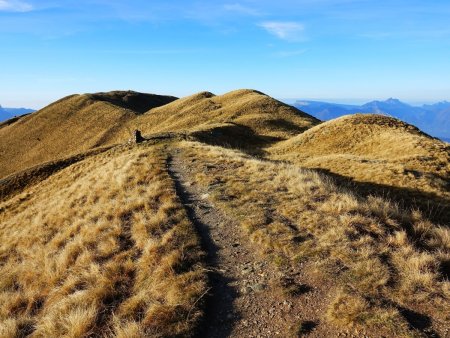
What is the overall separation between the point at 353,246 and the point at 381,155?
A: 1086 inches

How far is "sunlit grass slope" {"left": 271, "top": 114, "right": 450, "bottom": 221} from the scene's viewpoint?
23953 mm

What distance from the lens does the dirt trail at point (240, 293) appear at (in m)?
7.04

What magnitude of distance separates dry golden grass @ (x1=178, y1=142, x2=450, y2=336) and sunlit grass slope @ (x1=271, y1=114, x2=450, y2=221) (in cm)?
909

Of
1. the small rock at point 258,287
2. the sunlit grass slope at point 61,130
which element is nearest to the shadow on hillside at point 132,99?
the sunlit grass slope at point 61,130

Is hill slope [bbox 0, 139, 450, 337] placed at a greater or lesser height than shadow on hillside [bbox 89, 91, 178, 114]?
lesser

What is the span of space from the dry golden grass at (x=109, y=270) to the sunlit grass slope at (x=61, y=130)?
57.0m

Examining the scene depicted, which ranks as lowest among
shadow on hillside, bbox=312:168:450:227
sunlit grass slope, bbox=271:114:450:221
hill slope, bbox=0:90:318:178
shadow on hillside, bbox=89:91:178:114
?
shadow on hillside, bbox=312:168:450:227

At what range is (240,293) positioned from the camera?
26.8 feet

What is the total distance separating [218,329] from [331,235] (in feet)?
15.3

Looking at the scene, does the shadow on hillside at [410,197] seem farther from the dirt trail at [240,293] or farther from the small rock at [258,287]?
the small rock at [258,287]

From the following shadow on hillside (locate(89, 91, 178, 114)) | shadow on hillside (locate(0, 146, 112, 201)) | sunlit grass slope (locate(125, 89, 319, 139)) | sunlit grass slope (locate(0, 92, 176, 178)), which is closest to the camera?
shadow on hillside (locate(0, 146, 112, 201))

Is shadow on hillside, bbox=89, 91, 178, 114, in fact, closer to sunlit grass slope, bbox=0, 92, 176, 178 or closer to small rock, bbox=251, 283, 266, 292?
sunlit grass slope, bbox=0, 92, 176, 178

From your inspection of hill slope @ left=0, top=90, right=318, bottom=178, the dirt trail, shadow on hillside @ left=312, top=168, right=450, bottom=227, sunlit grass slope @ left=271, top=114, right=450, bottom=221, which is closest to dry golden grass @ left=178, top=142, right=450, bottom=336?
the dirt trail

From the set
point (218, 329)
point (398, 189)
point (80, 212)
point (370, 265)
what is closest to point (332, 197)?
point (370, 265)
